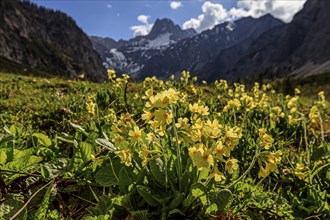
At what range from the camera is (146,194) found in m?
2.48

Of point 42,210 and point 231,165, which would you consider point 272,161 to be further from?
point 42,210

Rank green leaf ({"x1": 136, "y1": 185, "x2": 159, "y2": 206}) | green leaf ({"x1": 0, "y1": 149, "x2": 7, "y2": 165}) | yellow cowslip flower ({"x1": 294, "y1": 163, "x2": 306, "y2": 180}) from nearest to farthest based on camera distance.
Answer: green leaf ({"x1": 136, "y1": 185, "x2": 159, "y2": 206}), green leaf ({"x1": 0, "y1": 149, "x2": 7, "y2": 165}), yellow cowslip flower ({"x1": 294, "y1": 163, "x2": 306, "y2": 180})

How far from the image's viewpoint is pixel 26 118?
19.5 ft

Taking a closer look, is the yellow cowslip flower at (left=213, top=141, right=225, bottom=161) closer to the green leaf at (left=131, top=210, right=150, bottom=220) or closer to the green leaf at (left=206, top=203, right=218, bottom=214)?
the green leaf at (left=206, top=203, right=218, bottom=214)

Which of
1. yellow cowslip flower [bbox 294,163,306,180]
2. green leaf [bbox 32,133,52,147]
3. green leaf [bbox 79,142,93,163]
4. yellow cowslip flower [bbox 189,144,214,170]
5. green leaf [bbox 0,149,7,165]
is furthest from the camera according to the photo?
green leaf [bbox 32,133,52,147]

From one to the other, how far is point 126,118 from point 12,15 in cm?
14936

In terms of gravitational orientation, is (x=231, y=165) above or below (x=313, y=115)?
above

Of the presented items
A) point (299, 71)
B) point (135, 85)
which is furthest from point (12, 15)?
point (299, 71)

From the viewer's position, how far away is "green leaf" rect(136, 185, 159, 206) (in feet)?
8.11

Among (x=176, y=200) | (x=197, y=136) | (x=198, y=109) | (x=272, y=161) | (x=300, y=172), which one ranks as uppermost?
(x=198, y=109)

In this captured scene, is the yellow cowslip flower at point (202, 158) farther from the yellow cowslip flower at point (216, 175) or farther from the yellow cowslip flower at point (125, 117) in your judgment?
the yellow cowslip flower at point (125, 117)

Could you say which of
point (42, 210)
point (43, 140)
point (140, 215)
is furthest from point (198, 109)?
point (43, 140)

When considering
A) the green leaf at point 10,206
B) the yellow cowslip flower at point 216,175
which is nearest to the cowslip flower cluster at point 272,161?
the yellow cowslip flower at point 216,175

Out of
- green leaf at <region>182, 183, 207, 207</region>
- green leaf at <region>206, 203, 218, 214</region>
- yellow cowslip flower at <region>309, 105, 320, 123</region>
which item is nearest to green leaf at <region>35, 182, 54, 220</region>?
green leaf at <region>182, 183, 207, 207</region>
